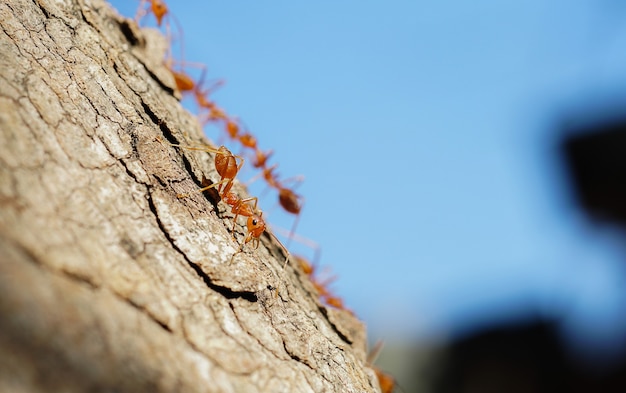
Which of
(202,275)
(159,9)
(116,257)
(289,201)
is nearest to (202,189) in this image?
(202,275)

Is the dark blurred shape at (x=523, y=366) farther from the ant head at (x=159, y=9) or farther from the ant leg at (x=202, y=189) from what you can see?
the ant head at (x=159, y=9)

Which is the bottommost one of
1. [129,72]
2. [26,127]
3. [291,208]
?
[26,127]

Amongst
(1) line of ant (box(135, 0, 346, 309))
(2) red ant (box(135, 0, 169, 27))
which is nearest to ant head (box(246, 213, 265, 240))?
(1) line of ant (box(135, 0, 346, 309))

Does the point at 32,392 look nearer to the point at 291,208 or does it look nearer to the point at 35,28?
the point at 35,28

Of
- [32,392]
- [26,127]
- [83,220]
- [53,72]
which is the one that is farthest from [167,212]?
[32,392]

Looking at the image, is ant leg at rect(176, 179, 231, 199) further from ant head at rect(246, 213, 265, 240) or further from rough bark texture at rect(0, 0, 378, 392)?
ant head at rect(246, 213, 265, 240)
